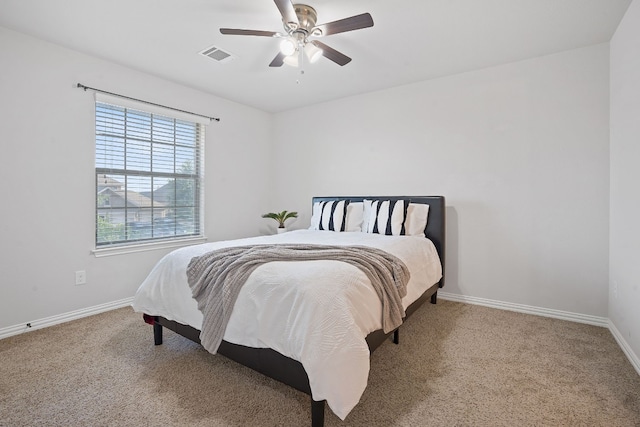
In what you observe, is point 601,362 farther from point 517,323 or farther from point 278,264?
point 278,264

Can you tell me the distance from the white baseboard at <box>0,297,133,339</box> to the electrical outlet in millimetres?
258

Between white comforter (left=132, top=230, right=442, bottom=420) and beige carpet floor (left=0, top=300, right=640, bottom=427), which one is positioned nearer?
→ white comforter (left=132, top=230, right=442, bottom=420)

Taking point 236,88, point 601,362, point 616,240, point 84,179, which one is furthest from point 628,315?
point 84,179

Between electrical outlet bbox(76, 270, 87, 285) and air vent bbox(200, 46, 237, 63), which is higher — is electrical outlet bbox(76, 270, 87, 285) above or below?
below

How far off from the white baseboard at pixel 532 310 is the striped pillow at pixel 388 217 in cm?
98

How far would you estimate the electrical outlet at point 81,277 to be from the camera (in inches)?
111

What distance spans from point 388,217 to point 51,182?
3.17m

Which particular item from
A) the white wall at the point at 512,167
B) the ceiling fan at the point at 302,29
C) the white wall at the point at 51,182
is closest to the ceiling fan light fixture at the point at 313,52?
the ceiling fan at the point at 302,29

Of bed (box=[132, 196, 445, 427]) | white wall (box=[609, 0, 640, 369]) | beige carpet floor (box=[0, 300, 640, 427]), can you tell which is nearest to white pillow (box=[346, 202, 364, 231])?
bed (box=[132, 196, 445, 427])

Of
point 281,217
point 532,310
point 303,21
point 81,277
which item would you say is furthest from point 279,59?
point 532,310

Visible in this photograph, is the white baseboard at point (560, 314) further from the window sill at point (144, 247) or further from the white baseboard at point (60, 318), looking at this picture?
the white baseboard at point (60, 318)

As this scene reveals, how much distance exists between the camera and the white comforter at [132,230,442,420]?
1278 mm

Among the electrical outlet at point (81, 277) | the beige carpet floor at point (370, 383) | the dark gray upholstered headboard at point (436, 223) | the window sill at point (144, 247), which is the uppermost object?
the dark gray upholstered headboard at point (436, 223)

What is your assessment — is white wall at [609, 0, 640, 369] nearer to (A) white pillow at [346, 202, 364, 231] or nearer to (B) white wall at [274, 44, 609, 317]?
(B) white wall at [274, 44, 609, 317]
